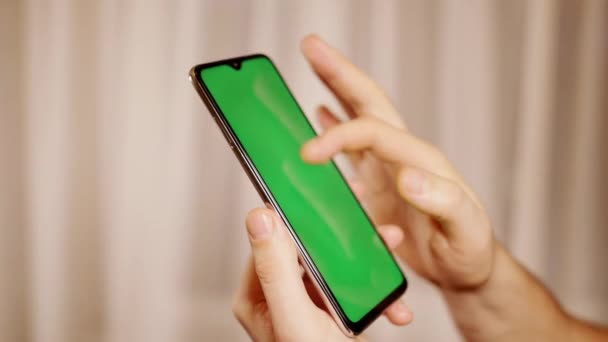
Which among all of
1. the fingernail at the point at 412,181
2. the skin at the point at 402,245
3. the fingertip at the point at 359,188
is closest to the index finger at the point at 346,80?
the skin at the point at 402,245

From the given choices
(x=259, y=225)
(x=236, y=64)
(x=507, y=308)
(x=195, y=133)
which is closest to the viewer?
(x=259, y=225)

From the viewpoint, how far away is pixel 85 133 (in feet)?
3.00

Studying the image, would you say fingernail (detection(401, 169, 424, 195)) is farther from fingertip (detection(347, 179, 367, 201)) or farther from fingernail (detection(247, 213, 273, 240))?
fingertip (detection(347, 179, 367, 201))

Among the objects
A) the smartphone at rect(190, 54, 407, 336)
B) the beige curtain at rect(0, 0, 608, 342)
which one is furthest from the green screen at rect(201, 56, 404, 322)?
the beige curtain at rect(0, 0, 608, 342)

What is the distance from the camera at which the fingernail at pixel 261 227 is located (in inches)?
17.0

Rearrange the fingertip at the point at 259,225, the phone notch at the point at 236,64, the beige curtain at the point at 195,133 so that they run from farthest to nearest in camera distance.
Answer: the beige curtain at the point at 195,133
the phone notch at the point at 236,64
the fingertip at the point at 259,225

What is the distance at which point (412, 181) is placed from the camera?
0.45m

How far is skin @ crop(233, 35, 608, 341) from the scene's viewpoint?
444mm

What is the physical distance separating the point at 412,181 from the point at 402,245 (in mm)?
295

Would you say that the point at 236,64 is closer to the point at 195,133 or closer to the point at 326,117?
the point at 326,117

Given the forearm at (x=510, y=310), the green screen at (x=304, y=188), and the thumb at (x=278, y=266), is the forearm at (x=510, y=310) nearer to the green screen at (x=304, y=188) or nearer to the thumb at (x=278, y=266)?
the green screen at (x=304, y=188)

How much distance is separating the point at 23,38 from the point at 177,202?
0.44 meters

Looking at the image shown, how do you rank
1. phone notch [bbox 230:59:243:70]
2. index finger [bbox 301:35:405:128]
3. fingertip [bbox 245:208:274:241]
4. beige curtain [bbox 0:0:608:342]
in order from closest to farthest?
fingertip [bbox 245:208:274:241]
phone notch [bbox 230:59:243:70]
index finger [bbox 301:35:405:128]
beige curtain [bbox 0:0:608:342]

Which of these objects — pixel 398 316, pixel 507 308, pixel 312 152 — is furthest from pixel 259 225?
pixel 507 308
